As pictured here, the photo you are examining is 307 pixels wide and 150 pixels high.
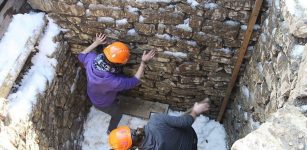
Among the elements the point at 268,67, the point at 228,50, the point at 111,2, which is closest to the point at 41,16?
the point at 111,2

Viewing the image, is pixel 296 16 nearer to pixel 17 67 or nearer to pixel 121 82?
pixel 121 82

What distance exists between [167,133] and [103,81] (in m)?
0.90

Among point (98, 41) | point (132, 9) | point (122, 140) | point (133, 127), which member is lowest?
point (133, 127)

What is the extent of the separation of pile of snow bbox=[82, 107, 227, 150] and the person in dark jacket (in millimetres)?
1024

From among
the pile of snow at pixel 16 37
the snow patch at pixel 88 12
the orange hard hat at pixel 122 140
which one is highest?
the snow patch at pixel 88 12

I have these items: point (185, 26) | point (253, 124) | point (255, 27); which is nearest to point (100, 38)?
point (185, 26)

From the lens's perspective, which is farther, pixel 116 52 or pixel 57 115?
pixel 57 115

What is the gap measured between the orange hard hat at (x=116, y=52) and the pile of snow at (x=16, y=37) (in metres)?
0.76

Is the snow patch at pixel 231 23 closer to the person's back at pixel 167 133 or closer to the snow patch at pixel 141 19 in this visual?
the snow patch at pixel 141 19

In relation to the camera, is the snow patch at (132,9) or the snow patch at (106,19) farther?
the snow patch at (106,19)

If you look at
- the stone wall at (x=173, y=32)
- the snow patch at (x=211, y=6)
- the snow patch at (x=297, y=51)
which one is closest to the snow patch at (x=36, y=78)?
the stone wall at (x=173, y=32)

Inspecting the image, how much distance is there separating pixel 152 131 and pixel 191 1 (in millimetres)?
1260

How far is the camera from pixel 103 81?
412 cm

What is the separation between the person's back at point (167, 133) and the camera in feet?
11.9
